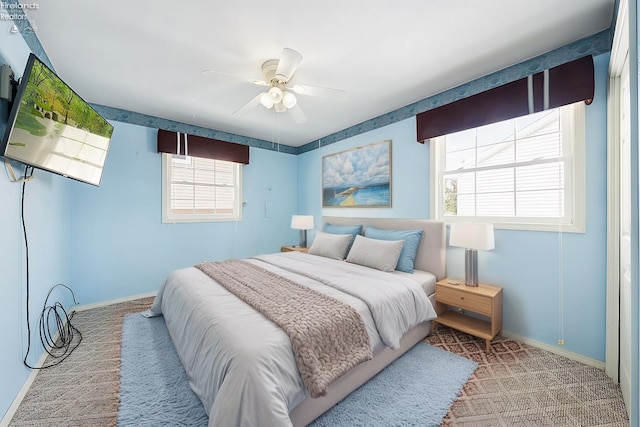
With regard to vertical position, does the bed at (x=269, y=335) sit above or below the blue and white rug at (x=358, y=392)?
above

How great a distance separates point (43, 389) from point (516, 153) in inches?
165

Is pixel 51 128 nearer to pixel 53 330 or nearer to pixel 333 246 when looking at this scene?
pixel 53 330

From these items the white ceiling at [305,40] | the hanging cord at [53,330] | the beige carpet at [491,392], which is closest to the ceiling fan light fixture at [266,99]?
the white ceiling at [305,40]

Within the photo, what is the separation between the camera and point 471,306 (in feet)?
7.52

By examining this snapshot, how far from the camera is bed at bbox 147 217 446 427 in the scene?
1183 mm

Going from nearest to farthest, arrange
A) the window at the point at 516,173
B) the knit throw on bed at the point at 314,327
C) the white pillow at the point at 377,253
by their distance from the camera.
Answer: the knit throw on bed at the point at 314,327 < the window at the point at 516,173 < the white pillow at the point at 377,253

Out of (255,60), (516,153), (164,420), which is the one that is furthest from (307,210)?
(164,420)

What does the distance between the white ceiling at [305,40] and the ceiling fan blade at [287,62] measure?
21 cm

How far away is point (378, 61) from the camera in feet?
7.50

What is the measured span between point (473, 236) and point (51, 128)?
3.27m

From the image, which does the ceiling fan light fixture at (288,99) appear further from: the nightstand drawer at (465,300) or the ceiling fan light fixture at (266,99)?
the nightstand drawer at (465,300)

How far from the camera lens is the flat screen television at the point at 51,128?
142 centimetres

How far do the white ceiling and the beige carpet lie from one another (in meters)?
2.52

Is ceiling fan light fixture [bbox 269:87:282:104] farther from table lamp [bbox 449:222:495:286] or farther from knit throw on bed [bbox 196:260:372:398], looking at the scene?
table lamp [bbox 449:222:495:286]
